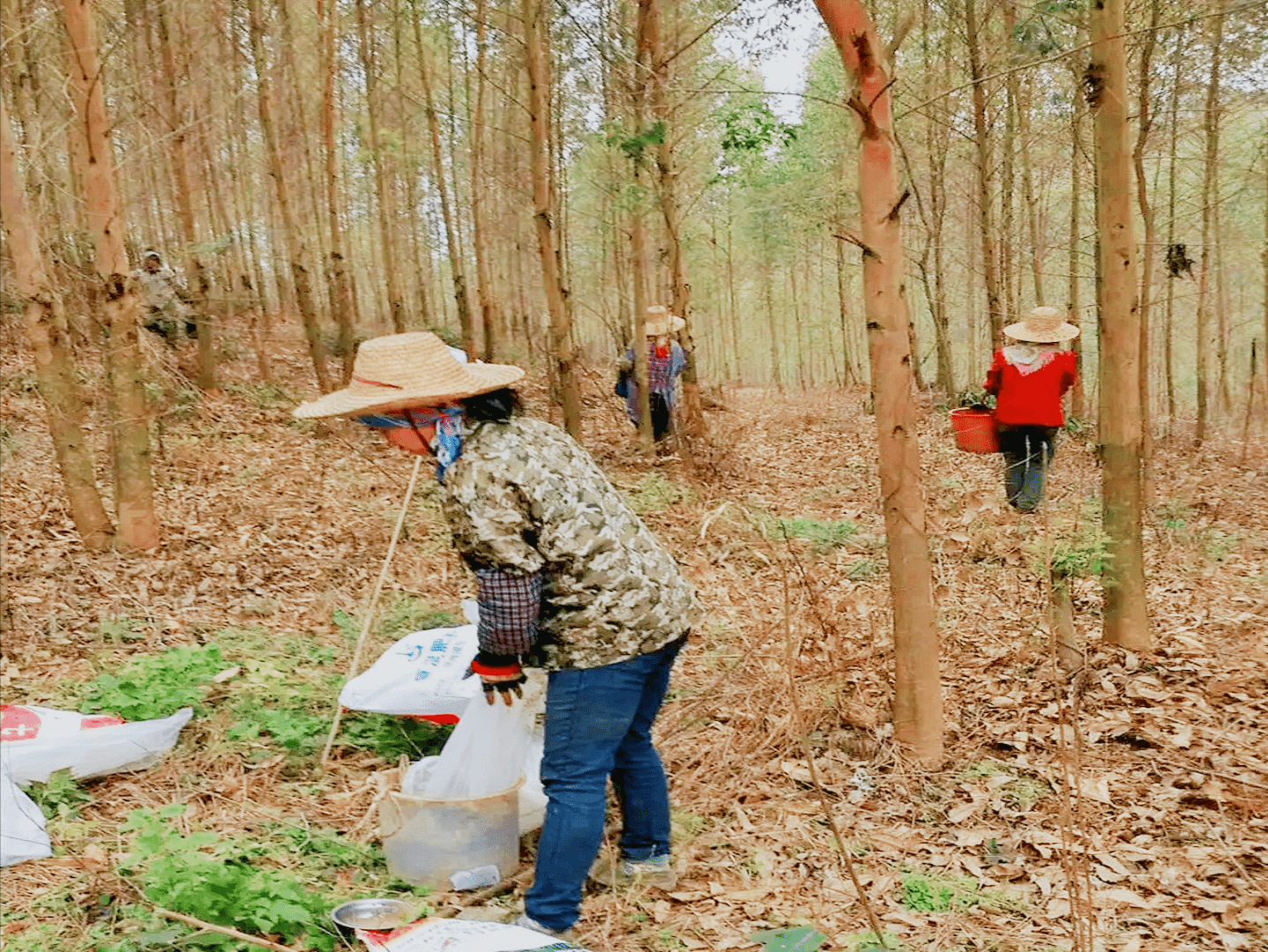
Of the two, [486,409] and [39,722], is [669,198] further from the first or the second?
[39,722]

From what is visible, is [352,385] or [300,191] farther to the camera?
[300,191]

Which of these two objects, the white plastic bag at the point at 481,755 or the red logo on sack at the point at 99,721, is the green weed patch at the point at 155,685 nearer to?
the red logo on sack at the point at 99,721

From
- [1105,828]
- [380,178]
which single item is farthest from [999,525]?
[380,178]

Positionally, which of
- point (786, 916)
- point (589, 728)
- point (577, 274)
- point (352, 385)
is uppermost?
point (577, 274)

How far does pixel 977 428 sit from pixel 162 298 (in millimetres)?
10595

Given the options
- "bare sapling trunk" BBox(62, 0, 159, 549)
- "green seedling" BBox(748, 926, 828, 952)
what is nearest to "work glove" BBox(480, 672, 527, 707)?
"green seedling" BBox(748, 926, 828, 952)

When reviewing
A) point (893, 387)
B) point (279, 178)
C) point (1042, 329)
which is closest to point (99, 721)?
point (893, 387)

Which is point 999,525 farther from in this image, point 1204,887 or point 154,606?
point 154,606

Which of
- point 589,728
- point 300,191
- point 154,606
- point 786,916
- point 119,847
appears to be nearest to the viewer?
point 589,728

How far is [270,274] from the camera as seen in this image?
2591 cm

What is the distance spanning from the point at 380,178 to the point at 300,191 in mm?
7052

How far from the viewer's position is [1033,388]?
6.76m

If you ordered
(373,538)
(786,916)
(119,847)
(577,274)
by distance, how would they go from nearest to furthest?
(786,916)
(119,847)
(373,538)
(577,274)

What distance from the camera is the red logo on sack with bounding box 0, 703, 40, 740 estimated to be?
346 cm
